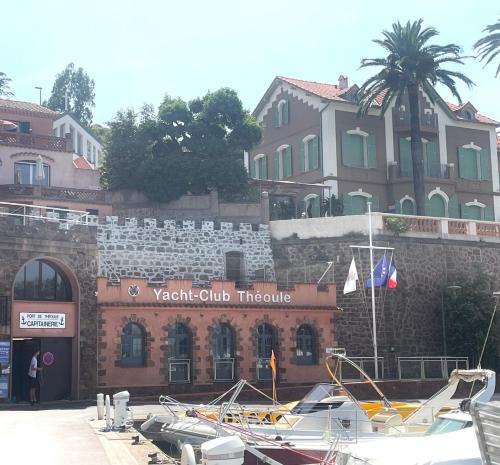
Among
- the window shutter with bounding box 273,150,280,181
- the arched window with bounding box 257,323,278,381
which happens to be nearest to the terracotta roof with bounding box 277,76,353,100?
the window shutter with bounding box 273,150,280,181

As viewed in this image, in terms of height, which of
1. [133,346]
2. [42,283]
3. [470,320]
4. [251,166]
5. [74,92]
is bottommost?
[133,346]

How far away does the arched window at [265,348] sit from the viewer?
33.9 meters

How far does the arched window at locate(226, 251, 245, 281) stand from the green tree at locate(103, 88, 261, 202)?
5.50 m

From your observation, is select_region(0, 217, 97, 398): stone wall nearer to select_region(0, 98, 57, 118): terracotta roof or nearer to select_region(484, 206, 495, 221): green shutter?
select_region(0, 98, 57, 118): terracotta roof

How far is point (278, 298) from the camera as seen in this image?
34.7m

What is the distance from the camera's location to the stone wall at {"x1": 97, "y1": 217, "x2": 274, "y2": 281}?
120ft

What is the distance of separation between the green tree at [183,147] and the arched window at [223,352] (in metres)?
11.2

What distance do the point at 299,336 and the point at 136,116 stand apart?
17.4 m

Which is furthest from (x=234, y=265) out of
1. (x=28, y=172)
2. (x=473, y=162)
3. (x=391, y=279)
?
(x=473, y=162)

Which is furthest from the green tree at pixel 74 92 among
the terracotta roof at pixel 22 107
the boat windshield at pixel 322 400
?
the boat windshield at pixel 322 400

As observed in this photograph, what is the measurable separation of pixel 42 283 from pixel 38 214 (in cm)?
292

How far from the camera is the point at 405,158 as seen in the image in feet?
161

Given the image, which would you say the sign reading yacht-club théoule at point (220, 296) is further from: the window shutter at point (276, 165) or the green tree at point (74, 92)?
the green tree at point (74, 92)

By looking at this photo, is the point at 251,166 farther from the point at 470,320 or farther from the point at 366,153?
the point at 470,320
